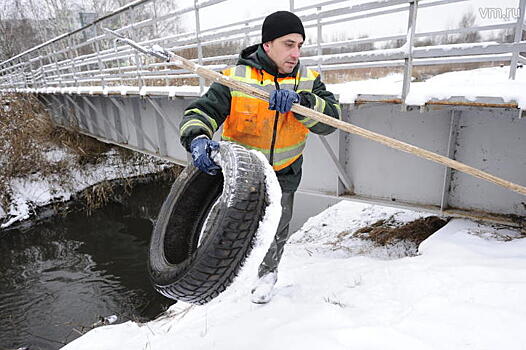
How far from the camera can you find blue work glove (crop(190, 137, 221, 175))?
68.6 inches

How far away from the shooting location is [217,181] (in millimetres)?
2258

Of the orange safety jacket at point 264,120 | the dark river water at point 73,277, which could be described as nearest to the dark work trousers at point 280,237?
the orange safety jacket at point 264,120

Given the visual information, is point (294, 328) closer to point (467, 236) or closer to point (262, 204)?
point (262, 204)

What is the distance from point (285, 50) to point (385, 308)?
5.44 ft

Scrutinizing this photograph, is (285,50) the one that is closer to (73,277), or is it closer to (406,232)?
(406,232)

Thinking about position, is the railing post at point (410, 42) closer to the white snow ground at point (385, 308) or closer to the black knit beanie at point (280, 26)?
the black knit beanie at point (280, 26)

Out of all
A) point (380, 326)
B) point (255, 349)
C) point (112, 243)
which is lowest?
point (112, 243)

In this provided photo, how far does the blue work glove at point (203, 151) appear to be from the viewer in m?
1.74

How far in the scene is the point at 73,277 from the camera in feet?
21.9

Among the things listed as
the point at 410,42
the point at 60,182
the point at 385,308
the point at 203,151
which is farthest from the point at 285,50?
the point at 60,182

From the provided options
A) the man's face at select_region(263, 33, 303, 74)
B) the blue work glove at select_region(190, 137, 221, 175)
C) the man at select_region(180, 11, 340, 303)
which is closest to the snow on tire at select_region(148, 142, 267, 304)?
the blue work glove at select_region(190, 137, 221, 175)

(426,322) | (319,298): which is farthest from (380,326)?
(319,298)

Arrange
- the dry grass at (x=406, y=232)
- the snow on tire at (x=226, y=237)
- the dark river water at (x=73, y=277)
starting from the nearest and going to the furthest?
1. the snow on tire at (x=226, y=237)
2. the dry grass at (x=406, y=232)
3. the dark river water at (x=73, y=277)

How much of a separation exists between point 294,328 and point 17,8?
3190cm
